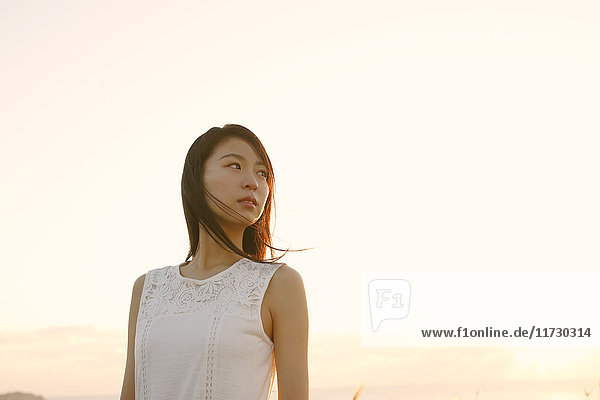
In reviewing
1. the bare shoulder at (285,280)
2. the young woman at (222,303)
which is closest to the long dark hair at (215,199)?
the young woman at (222,303)

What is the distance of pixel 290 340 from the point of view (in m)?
2.30

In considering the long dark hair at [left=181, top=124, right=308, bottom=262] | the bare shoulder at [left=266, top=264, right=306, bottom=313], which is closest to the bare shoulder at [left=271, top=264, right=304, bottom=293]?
the bare shoulder at [left=266, top=264, right=306, bottom=313]

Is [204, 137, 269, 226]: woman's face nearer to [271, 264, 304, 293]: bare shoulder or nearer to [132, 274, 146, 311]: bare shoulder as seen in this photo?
[271, 264, 304, 293]: bare shoulder

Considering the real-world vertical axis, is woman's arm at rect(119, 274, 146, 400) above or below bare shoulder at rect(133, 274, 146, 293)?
below

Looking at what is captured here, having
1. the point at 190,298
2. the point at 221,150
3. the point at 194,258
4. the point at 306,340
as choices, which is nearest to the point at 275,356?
the point at 306,340

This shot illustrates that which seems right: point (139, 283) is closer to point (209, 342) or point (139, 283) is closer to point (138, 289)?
point (138, 289)

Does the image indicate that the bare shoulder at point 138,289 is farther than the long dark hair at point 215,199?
Yes

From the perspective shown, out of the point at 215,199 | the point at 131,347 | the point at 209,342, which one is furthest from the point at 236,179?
the point at 131,347

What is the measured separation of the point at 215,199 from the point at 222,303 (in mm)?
350

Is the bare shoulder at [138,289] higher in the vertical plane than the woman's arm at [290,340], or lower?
higher

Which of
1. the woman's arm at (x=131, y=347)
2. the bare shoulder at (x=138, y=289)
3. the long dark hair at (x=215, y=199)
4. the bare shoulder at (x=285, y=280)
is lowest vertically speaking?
the woman's arm at (x=131, y=347)

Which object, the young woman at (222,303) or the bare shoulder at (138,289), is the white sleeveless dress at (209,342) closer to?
the young woman at (222,303)

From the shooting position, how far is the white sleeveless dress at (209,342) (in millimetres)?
2260

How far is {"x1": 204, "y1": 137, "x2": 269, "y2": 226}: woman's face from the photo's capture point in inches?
96.8
